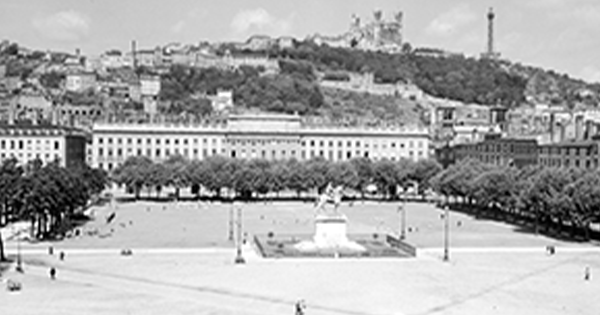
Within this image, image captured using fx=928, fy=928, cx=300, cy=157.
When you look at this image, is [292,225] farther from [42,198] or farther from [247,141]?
[247,141]

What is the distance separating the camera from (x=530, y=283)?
57.8m

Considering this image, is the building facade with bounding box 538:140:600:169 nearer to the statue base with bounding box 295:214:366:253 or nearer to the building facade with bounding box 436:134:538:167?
the building facade with bounding box 436:134:538:167

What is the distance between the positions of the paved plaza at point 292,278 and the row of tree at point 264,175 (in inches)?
1840

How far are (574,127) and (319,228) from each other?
81.5 meters

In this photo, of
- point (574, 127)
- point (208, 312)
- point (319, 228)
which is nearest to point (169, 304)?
point (208, 312)

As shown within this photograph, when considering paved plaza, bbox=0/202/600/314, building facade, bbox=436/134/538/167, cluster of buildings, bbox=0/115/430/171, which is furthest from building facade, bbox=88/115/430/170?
paved plaza, bbox=0/202/600/314

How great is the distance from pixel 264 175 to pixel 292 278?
7958 cm

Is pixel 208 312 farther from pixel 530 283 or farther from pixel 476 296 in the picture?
pixel 530 283

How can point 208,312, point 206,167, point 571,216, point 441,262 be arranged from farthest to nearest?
point 206,167
point 571,216
point 441,262
point 208,312

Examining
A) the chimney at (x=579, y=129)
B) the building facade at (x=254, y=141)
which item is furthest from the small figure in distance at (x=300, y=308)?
the building facade at (x=254, y=141)

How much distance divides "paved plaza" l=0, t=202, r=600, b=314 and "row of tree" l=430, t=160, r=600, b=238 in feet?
Answer: 12.2

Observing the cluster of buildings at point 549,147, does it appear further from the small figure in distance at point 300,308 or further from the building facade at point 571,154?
the small figure in distance at point 300,308

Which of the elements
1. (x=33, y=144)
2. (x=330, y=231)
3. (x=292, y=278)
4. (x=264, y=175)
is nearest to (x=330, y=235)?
(x=330, y=231)

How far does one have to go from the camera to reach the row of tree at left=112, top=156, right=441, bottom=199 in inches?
5468
